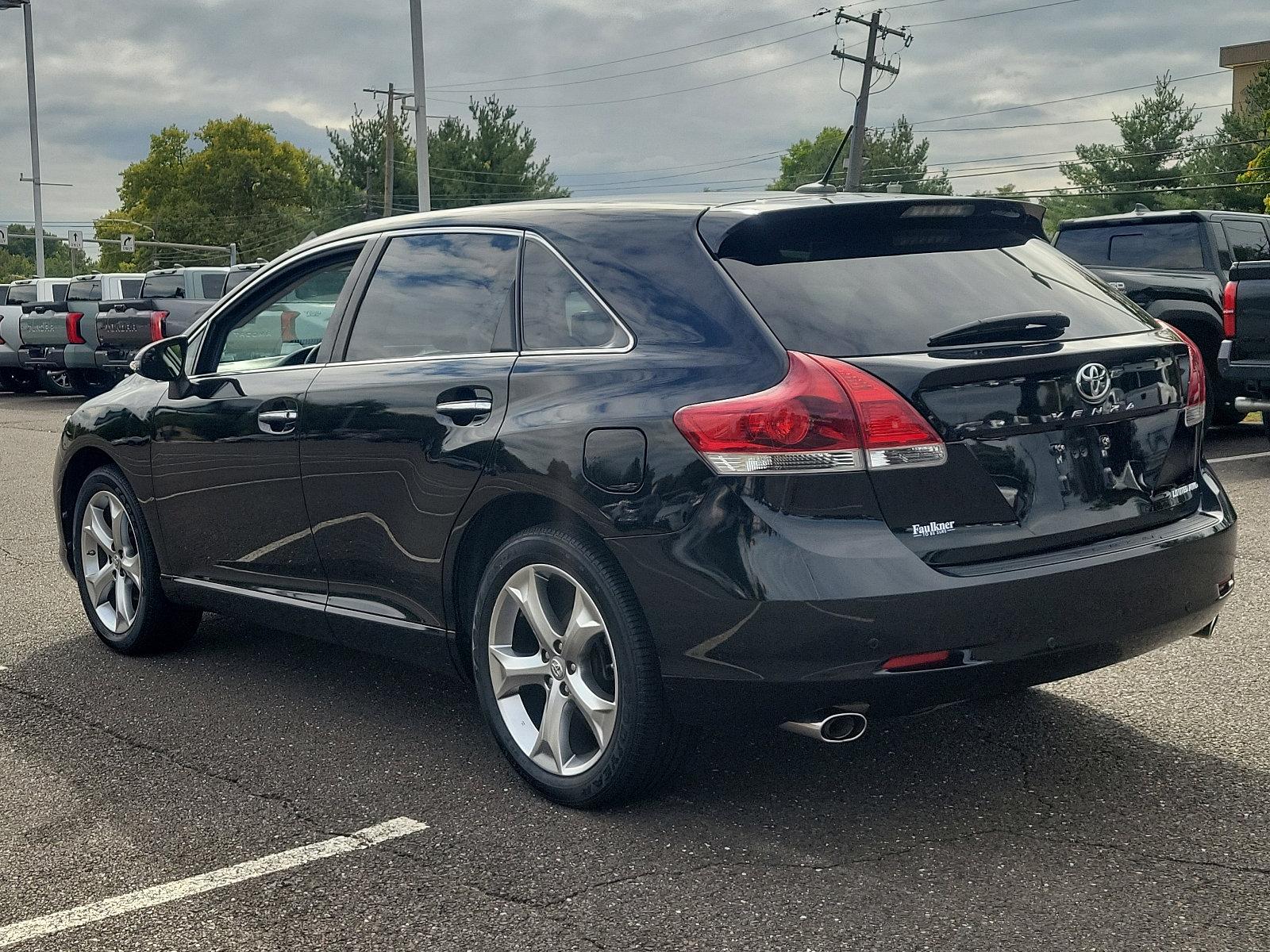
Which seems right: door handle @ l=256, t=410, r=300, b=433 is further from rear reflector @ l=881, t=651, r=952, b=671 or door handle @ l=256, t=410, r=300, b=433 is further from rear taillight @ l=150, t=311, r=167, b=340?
rear taillight @ l=150, t=311, r=167, b=340

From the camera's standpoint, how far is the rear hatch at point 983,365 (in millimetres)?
3539

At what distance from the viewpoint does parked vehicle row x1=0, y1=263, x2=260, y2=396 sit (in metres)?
21.0

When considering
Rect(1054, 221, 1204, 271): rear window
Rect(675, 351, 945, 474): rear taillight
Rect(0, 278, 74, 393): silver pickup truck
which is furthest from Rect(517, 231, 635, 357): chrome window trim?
Rect(0, 278, 74, 393): silver pickup truck

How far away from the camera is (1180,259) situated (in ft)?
42.1

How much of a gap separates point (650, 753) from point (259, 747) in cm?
149

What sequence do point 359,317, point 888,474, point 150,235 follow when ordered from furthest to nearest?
point 150,235 < point 359,317 < point 888,474

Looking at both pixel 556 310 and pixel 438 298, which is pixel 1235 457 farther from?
pixel 556 310

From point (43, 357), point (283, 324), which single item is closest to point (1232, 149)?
point (43, 357)

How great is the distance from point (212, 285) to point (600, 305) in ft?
68.8

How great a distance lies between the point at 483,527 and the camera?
4215mm

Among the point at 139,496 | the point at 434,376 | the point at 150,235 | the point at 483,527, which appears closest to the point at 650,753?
the point at 483,527

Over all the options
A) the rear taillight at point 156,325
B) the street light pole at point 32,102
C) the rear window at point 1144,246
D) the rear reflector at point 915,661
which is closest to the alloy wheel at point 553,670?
the rear reflector at point 915,661

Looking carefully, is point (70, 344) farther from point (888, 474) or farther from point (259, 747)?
point (888, 474)

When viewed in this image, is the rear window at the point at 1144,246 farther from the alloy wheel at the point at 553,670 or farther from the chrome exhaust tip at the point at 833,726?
the chrome exhaust tip at the point at 833,726
